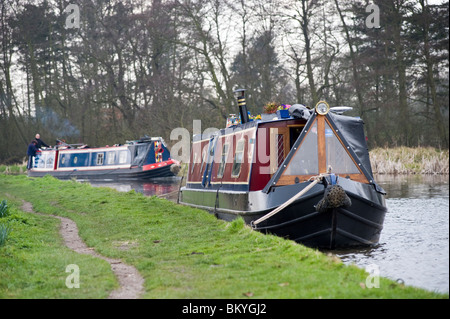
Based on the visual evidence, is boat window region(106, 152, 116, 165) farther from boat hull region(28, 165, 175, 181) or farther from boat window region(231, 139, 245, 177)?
boat window region(231, 139, 245, 177)

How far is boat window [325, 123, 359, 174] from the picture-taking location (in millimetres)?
9664

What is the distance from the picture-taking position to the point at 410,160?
1138cm

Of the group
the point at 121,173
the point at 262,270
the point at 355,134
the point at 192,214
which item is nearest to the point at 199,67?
the point at 121,173

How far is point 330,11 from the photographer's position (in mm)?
26297

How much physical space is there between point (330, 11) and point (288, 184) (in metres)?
18.5

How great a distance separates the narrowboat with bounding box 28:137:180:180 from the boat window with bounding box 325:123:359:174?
19693 millimetres

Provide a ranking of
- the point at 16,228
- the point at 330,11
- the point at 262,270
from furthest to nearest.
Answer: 1. the point at 330,11
2. the point at 16,228
3. the point at 262,270

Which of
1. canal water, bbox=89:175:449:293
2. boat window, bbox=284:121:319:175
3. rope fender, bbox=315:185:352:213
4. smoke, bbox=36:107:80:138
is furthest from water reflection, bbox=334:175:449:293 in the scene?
smoke, bbox=36:107:80:138

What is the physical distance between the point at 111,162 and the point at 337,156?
2201 cm

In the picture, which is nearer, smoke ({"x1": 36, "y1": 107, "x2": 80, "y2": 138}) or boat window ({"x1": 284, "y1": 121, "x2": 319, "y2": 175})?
boat window ({"x1": 284, "y1": 121, "x2": 319, "y2": 175})

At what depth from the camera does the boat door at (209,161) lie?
44.9 feet

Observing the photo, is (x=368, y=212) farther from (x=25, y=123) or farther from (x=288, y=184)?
(x=25, y=123)

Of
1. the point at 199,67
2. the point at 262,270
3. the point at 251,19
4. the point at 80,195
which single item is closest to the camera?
the point at 262,270

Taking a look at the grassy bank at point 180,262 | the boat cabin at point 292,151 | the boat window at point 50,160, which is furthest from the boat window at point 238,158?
the boat window at point 50,160
